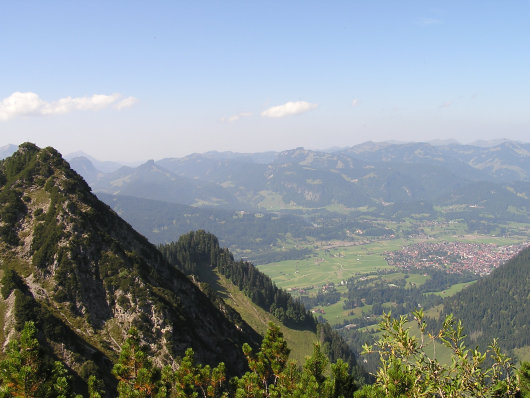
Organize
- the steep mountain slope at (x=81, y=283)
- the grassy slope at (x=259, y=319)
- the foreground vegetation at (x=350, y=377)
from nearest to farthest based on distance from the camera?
1. the foreground vegetation at (x=350, y=377)
2. the steep mountain slope at (x=81, y=283)
3. the grassy slope at (x=259, y=319)

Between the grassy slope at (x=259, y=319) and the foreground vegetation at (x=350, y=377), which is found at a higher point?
Answer: the foreground vegetation at (x=350, y=377)

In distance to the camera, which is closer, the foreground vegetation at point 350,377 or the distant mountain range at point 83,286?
the foreground vegetation at point 350,377

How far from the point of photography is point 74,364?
56031 mm

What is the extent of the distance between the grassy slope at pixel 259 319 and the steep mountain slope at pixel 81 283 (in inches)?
1508

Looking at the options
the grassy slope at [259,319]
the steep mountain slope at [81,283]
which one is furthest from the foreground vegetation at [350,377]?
the grassy slope at [259,319]

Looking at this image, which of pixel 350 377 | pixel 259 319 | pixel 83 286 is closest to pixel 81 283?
pixel 83 286

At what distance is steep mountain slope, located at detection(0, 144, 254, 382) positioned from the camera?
63031mm

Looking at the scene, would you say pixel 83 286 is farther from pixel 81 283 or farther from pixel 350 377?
pixel 350 377

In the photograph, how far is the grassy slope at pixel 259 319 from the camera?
13125 centimetres

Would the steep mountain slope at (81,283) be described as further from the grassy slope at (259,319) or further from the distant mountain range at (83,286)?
the grassy slope at (259,319)

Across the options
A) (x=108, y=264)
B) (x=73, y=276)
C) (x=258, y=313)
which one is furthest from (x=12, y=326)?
(x=258, y=313)

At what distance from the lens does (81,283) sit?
2879 inches

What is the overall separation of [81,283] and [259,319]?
3173 inches

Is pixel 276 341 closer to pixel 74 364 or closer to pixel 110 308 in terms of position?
pixel 74 364
